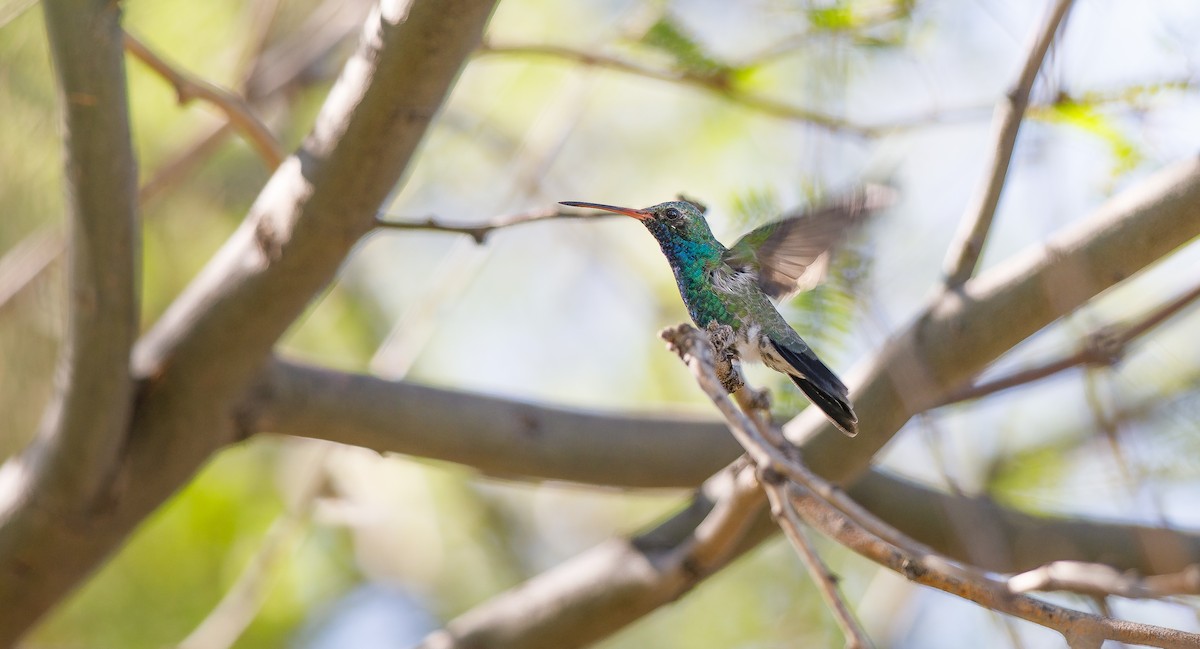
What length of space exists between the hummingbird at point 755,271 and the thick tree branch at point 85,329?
78cm

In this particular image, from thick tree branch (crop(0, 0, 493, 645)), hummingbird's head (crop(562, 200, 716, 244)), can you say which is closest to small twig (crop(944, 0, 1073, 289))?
hummingbird's head (crop(562, 200, 716, 244))

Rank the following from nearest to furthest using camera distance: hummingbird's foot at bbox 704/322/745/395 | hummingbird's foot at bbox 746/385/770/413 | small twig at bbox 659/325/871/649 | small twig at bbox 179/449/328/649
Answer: small twig at bbox 659/325/871/649, hummingbird's foot at bbox 746/385/770/413, hummingbird's foot at bbox 704/322/745/395, small twig at bbox 179/449/328/649

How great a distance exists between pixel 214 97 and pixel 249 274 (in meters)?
0.36

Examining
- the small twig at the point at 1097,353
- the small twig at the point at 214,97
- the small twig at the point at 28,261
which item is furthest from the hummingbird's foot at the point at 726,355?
the small twig at the point at 28,261

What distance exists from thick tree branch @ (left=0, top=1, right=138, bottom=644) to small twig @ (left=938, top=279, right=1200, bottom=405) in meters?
1.55

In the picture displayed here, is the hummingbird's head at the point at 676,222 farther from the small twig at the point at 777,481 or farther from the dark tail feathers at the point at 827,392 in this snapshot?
the small twig at the point at 777,481

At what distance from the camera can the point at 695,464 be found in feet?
7.73

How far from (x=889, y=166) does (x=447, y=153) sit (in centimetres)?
266

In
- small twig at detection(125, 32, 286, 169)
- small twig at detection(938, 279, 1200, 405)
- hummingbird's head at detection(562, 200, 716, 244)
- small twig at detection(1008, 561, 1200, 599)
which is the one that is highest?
small twig at detection(938, 279, 1200, 405)

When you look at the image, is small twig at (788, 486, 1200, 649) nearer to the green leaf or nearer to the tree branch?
the tree branch

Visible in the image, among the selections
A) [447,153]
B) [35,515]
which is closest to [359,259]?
[447,153]

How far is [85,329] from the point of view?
6.68 feet

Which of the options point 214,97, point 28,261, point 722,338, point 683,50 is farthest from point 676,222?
point 28,261

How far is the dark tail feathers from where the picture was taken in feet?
5.74
